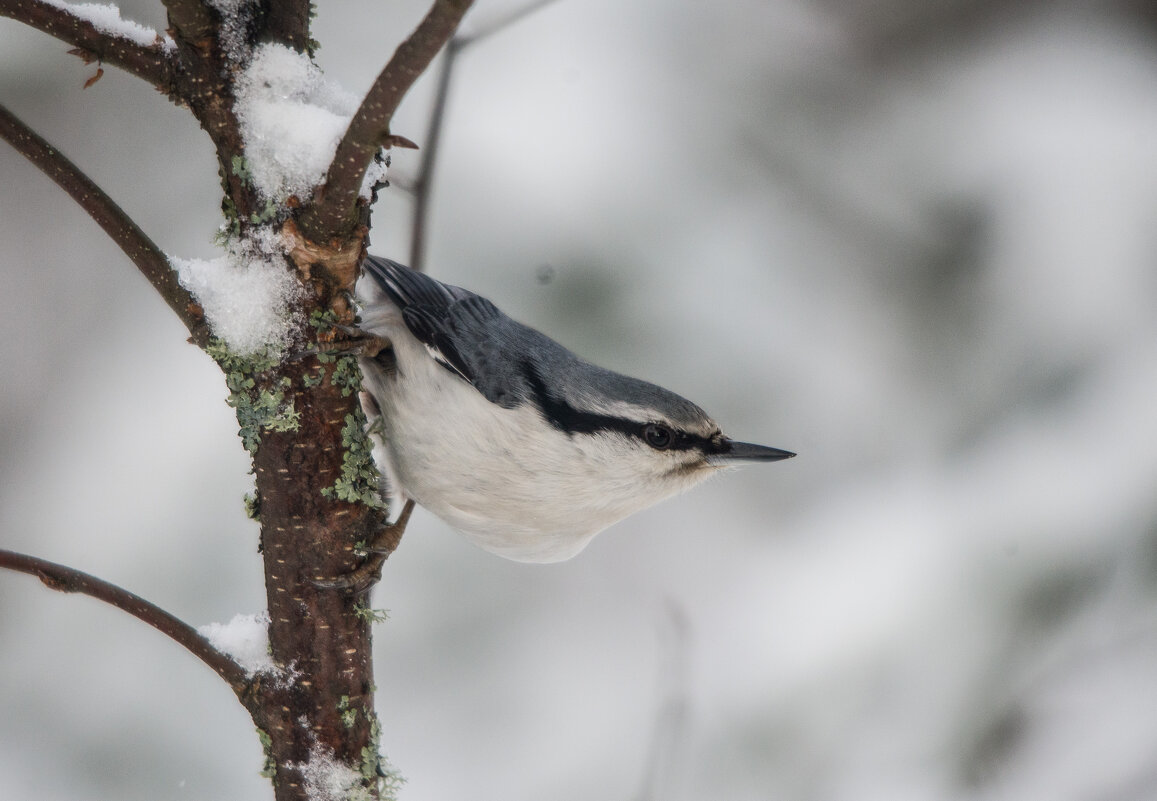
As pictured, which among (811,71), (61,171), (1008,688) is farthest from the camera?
(811,71)

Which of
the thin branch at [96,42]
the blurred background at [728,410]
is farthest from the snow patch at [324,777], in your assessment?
the blurred background at [728,410]

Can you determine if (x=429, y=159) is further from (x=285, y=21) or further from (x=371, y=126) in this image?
(x=371, y=126)

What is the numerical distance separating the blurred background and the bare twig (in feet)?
2.26

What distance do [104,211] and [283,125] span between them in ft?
0.84

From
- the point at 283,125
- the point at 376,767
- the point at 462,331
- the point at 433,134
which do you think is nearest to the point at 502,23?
the point at 433,134

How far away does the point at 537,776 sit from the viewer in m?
2.73

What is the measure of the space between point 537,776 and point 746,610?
804 millimetres

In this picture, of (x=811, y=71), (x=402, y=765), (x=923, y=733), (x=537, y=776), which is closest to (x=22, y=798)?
(x=402, y=765)

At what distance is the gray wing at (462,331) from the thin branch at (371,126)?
0.68 meters

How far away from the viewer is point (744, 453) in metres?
1.94

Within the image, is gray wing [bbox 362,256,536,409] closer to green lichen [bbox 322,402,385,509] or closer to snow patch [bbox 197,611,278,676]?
green lichen [bbox 322,402,385,509]

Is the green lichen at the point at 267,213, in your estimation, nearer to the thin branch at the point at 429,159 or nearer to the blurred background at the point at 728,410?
the thin branch at the point at 429,159

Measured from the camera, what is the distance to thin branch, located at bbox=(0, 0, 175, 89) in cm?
115

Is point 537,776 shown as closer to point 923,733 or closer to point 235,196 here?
point 923,733
